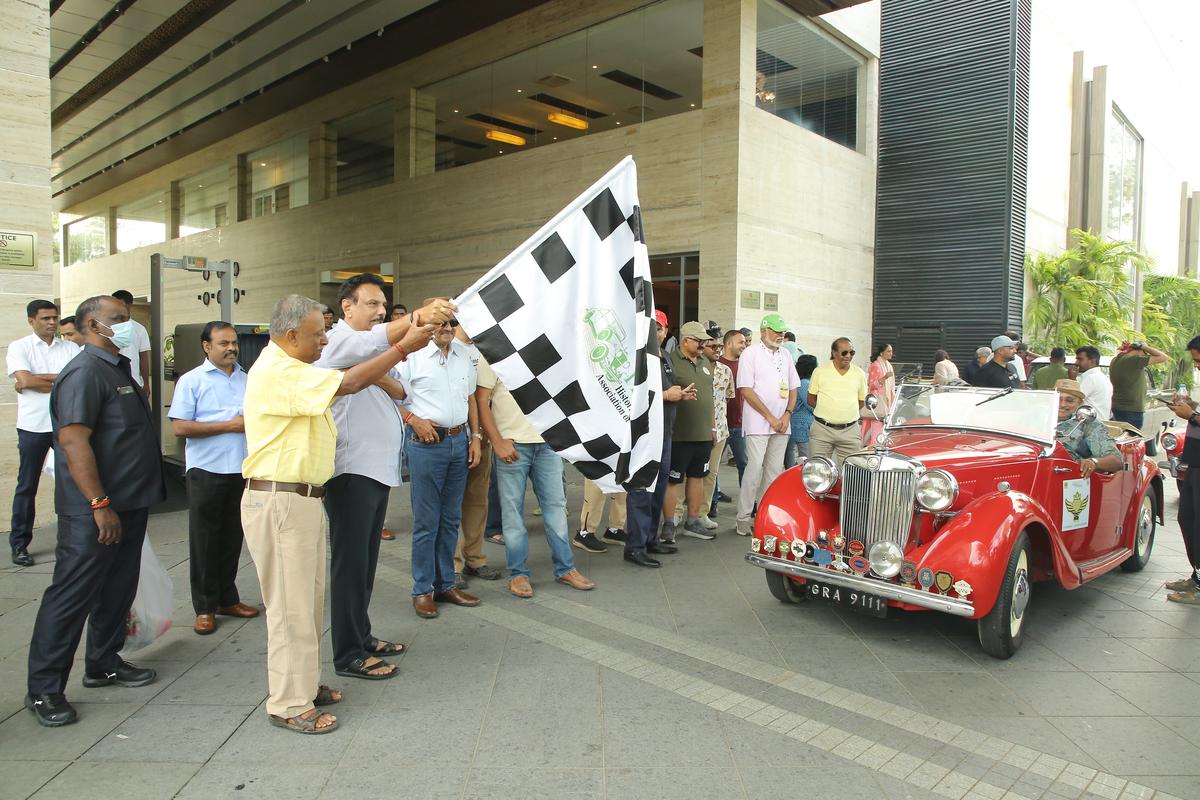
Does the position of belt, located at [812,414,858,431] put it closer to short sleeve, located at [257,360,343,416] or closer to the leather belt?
the leather belt

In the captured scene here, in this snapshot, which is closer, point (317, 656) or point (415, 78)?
point (317, 656)

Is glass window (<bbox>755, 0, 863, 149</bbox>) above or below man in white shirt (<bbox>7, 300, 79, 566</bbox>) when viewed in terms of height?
above

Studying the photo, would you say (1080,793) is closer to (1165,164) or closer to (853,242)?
(853,242)

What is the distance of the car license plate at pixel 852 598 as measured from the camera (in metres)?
4.27

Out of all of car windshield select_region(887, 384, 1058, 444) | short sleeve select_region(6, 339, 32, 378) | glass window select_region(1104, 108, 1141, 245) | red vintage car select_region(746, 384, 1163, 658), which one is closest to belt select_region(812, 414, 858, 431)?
car windshield select_region(887, 384, 1058, 444)

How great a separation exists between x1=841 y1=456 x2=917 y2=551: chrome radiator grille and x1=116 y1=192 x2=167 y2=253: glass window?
87.6ft

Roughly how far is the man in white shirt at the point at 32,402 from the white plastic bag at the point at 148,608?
2558 mm

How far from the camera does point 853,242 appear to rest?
14.6 meters

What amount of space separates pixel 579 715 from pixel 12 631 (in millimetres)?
3342

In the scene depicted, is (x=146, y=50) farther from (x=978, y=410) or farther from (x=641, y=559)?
(x=978, y=410)

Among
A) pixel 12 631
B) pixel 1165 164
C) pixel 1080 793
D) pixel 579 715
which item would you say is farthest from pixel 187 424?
pixel 1165 164

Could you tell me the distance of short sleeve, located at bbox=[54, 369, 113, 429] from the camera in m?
3.36

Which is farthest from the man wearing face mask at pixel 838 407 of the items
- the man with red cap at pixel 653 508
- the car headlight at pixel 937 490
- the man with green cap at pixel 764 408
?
the car headlight at pixel 937 490

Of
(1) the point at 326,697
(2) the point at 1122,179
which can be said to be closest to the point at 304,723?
(1) the point at 326,697
